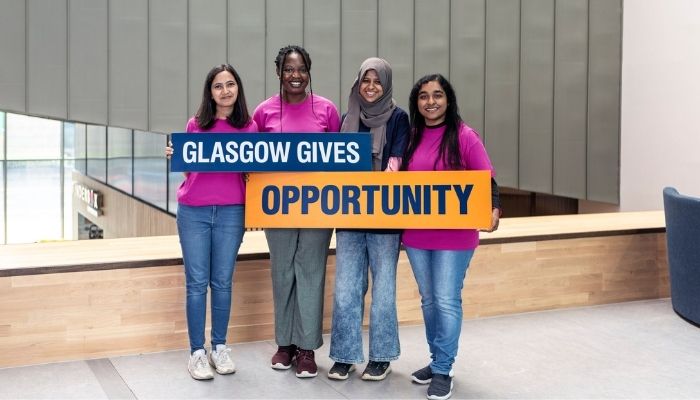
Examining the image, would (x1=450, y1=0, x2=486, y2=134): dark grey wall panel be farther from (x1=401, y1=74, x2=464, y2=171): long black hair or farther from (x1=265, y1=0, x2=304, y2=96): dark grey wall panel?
(x1=401, y1=74, x2=464, y2=171): long black hair

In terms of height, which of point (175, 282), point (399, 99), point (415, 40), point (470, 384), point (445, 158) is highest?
point (415, 40)

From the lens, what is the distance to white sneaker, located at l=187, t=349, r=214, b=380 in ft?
13.0

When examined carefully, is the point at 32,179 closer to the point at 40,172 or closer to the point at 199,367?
the point at 40,172

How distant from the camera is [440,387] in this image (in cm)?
374

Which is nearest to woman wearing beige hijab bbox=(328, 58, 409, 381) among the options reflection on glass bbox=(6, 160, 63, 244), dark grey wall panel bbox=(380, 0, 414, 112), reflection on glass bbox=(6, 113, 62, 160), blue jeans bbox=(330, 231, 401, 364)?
blue jeans bbox=(330, 231, 401, 364)

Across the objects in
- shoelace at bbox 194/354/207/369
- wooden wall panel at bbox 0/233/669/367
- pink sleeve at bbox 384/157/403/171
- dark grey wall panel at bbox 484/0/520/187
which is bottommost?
shoelace at bbox 194/354/207/369

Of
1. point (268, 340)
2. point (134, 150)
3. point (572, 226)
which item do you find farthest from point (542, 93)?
point (134, 150)

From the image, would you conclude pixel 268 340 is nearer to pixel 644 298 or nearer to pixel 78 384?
pixel 78 384

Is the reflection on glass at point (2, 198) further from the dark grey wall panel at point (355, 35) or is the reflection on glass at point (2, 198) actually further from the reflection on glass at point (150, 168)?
the dark grey wall panel at point (355, 35)

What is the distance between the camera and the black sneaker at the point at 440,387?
373 centimetres

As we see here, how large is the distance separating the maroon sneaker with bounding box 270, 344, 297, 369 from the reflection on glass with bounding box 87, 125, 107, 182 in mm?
15623

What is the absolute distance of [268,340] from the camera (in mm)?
4777

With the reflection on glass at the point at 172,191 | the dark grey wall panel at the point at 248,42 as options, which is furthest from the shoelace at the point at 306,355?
the reflection on glass at the point at 172,191

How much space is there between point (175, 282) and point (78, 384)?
808 mm
